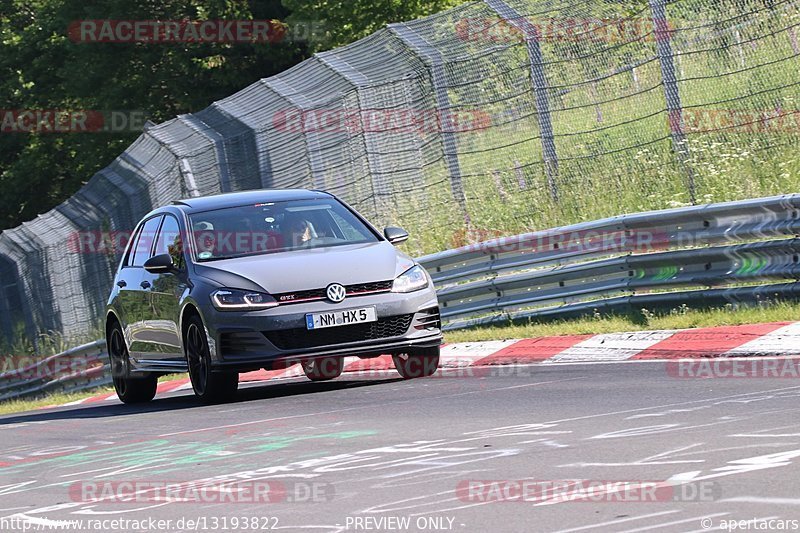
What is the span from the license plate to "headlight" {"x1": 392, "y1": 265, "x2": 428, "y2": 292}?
14.6 inches

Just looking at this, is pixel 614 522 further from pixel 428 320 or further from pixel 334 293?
pixel 428 320

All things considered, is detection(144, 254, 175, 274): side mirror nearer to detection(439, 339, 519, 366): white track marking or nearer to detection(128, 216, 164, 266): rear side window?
detection(128, 216, 164, 266): rear side window

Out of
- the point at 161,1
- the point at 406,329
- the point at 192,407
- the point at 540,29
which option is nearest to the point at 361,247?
the point at 406,329

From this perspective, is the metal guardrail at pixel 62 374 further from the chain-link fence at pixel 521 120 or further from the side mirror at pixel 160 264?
the side mirror at pixel 160 264

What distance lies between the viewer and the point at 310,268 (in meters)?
11.8

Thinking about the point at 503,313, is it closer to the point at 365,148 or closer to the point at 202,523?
the point at 365,148

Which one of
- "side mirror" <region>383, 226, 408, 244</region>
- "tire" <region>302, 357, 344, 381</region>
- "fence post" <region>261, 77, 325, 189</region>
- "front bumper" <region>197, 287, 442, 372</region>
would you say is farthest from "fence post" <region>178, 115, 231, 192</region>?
"front bumper" <region>197, 287, 442, 372</region>

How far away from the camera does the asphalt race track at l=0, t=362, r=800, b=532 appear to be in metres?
6.16

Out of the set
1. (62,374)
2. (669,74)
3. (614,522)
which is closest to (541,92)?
(669,74)

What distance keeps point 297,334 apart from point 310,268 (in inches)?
21.0

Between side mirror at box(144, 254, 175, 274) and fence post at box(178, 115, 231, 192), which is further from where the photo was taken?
fence post at box(178, 115, 231, 192)

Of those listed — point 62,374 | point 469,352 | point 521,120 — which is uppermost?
point 521,120

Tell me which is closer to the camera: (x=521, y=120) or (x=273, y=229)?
(x=273, y=229)

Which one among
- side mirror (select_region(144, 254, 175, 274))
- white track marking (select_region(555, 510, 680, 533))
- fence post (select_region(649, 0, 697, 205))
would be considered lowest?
white track marking (select_region(555, 510, 680, 533))
